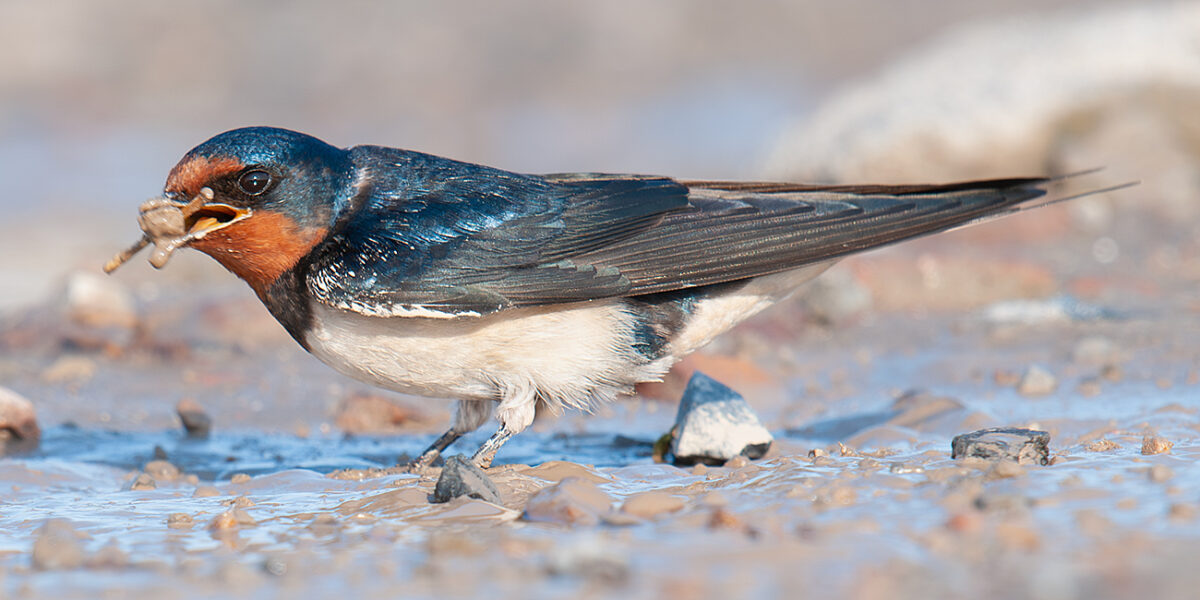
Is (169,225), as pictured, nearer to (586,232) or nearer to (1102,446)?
(586,232)

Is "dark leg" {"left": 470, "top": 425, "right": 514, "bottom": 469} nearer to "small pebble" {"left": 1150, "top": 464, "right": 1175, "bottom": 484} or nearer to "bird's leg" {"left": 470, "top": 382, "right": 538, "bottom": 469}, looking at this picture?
"bird's leg" {"left": 470, "top": 382, "right": 538, "bottom": 469}

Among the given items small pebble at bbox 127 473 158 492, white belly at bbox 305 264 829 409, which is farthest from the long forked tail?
small pebble at bbox 127 473 158 492

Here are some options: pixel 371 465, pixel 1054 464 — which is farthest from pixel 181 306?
pixel 1054 464

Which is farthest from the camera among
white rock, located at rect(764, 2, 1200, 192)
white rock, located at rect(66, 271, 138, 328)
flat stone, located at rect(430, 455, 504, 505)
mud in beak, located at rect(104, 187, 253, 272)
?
white rock, located at rect(764, 2, 1200, 192)

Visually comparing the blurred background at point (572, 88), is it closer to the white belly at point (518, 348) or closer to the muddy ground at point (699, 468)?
the muddy ground at point (699, 468)

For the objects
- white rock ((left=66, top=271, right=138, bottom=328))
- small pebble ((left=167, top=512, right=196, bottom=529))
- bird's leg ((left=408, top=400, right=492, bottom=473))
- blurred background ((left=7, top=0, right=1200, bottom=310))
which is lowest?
small pebble ((left=167, top=512, right=196, bottom=529))

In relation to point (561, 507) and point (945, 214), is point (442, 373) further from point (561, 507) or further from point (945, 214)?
point (945, 214)
